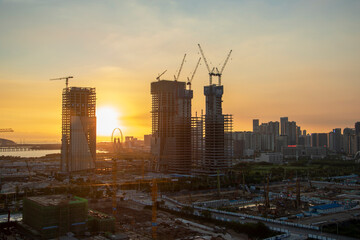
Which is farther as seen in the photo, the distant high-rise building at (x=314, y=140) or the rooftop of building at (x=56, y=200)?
the distant high-rise building at (x=314, y=140)

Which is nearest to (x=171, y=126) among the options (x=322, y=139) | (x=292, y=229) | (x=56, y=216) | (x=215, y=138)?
(x=215, y=138)

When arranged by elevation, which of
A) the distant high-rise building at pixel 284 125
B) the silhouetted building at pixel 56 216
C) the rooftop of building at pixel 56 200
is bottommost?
the silhouetted building at pixel 56 216

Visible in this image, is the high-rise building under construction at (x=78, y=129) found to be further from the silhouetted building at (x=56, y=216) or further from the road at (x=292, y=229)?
the road at (x=292, y=229)

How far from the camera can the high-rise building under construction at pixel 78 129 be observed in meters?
39.3

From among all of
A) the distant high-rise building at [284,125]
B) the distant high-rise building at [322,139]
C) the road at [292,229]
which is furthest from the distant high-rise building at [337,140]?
the road at [292,229]

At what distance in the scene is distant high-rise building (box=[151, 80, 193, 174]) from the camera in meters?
41.2

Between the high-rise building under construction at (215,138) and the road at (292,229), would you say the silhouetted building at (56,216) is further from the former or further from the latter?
the high-rise building under construction at (215,138)

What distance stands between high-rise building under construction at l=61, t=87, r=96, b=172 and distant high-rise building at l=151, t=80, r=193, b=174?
24.1 feet

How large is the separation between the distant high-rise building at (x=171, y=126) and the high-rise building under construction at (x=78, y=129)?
7337 mm

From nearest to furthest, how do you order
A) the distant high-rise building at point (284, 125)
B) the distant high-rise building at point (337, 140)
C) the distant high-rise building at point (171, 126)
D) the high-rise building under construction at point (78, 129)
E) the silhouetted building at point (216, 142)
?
the silhouetted building at point (216, 142) → the high-rise building under construction at point (78, 129) → the distant high-rise building at point (171, 126) → the distant high-rise building at point (337, 140) → the distant high-rise building at point (284, 125)

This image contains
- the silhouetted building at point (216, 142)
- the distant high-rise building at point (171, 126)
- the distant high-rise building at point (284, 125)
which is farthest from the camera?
the distant high-rise building at point (284, 125)

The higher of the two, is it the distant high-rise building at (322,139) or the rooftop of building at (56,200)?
the distant high-rise building at (322,139)

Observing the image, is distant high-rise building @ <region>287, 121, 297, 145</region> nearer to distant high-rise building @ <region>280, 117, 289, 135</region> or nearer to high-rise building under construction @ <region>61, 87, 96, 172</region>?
distant high-rise building @ <region>280, 117, 289, 135</region>

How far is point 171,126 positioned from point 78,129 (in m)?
10.6
